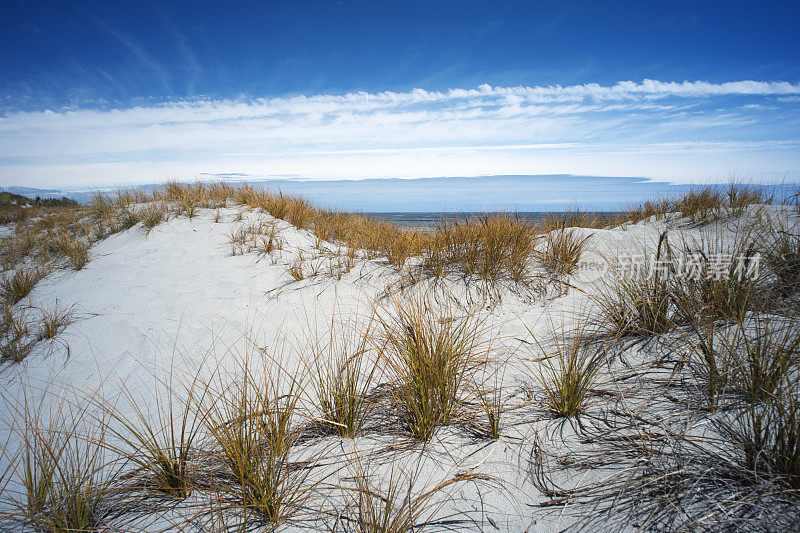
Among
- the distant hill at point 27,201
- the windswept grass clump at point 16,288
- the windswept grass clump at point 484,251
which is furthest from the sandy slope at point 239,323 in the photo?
the distant hill at point 27,201

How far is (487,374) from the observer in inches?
94.5

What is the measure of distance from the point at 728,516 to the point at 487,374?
135 cm

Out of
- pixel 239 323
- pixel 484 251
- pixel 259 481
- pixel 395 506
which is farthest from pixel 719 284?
pixel 239 323

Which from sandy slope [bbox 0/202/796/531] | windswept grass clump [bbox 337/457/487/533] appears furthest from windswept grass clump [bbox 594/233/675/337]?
windswept grass clump [bbox 337/457/487/533]

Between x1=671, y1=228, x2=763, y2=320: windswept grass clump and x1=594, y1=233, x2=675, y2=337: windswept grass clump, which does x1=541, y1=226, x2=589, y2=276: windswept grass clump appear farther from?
x1=671, y1=228, x2=763, y2=320: windswept grass clump

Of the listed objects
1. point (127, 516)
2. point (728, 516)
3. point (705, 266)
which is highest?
point (705, 266)

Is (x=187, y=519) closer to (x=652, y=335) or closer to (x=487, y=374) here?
(x=487, y=374)

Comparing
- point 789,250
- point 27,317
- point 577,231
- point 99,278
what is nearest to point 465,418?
point 789,250

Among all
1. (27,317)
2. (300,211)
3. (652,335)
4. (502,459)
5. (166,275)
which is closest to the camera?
(502,459)

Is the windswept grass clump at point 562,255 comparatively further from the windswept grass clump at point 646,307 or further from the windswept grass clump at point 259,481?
the windswept grass clump at point 259,481

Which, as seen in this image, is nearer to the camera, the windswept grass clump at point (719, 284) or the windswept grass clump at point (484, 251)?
the windswept grass clump at point (719, 284)

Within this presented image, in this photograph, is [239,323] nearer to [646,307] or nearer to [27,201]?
[646,307]

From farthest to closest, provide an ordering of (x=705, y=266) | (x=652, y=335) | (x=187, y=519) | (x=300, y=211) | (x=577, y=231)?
1. (x=300, y=211)
2. (x=577, y=231)
3. (x=705, y=266)
4. (x=652, y=335)
5. (x=187, y=519)

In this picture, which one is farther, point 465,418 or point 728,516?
point 465,418
